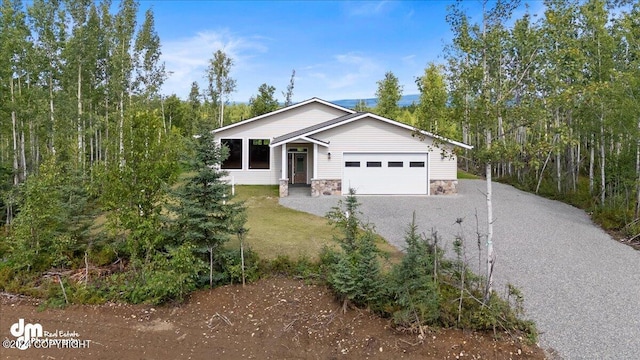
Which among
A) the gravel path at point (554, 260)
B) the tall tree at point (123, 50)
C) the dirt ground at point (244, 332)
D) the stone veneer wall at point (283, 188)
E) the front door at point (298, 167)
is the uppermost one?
the tall tree at point (123, 50)

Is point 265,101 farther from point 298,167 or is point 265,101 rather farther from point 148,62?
point 298,167

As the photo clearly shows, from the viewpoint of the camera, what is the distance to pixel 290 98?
38.2 meters

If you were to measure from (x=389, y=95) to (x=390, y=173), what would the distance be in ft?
56.1

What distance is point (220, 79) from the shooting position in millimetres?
29609

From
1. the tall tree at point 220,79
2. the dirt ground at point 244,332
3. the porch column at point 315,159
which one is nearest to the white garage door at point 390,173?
the porch column at point 315,159

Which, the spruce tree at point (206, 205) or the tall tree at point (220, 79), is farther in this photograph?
the tall tree at point (220, 79)

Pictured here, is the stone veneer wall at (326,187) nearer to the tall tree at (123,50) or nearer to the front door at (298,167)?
the front door at (298,167)

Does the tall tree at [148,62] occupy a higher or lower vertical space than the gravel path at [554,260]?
A: higher

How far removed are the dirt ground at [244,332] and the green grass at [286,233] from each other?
66.2 inches

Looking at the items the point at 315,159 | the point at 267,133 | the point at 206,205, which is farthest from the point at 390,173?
the point at 206,205

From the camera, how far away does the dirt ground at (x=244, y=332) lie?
495 centimetres

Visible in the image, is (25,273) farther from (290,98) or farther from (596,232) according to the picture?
(290,98)

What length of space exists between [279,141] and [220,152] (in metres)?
8.56

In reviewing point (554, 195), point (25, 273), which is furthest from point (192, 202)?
point (554, 195)
